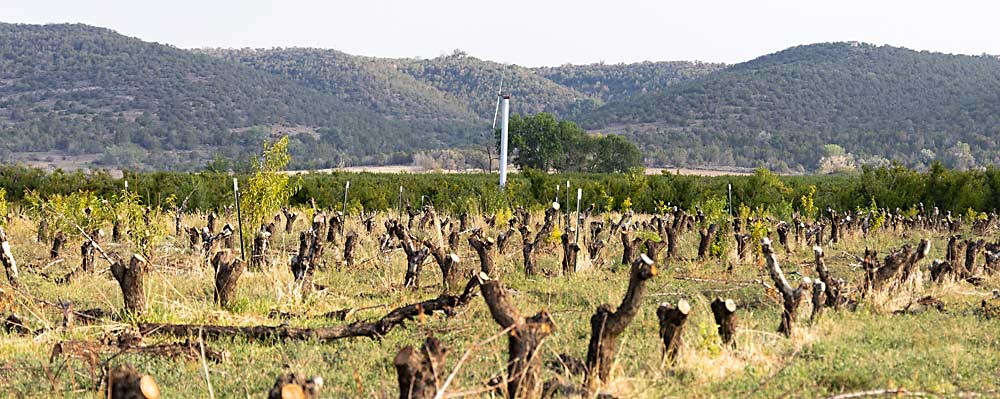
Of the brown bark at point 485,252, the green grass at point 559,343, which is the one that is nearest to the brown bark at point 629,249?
the green grass at point 559,343

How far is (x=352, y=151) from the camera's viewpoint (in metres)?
91.1

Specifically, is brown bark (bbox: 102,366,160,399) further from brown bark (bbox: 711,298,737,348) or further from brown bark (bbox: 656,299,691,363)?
brown bark (bbox: 711,298,737,348)

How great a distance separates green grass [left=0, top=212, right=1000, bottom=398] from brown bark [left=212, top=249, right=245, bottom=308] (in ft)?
0.35

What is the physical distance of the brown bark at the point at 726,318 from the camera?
223 inches

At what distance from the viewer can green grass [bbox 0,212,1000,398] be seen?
204 inches

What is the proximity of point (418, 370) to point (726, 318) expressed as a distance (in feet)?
8.45

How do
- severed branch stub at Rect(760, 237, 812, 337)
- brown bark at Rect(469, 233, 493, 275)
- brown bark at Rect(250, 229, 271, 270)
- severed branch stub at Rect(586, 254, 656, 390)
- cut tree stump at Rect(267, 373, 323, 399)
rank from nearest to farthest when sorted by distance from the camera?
cut tree stump at Rect(267, 373, 323, 399) → severed branch stub at Rect(586, 254, 656, 390) → severed branch stub at Rect(760, 237, 812, 337) → brown bark at Rect(469, 233, 493, 275) → brown bark at Rect(250, 229, 271, 270)

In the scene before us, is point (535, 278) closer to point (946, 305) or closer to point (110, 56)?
point (946, 305)

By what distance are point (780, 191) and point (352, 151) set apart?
71787 millimetres

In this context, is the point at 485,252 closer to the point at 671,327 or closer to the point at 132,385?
the point at 671,327

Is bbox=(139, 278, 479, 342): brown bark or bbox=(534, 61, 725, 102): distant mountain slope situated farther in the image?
bbox=(534, 61, 725, 102): distant mountain slope

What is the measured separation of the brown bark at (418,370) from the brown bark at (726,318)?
236 cm

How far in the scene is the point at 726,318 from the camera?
18.8ft

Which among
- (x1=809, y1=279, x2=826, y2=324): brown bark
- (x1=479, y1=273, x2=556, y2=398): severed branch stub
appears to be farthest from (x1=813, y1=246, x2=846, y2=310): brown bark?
(x1=479, y1=273, x2=556, y2=398): severed branch stub
